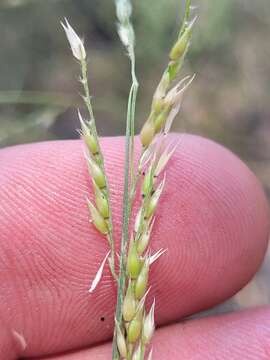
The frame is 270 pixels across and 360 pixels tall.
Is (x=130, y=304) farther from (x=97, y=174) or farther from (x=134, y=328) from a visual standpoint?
(x=97, y=174)

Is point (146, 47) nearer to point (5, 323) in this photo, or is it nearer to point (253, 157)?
point (253, 157)

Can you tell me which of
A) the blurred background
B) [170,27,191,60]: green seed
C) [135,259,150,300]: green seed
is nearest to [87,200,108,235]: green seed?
[135,259,150,300]: green seed

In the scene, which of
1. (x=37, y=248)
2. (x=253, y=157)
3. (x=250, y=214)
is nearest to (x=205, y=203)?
(x=250, y=214)

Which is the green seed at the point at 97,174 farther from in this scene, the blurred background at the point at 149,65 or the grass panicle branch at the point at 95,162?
the blurred background at the point at 149,65

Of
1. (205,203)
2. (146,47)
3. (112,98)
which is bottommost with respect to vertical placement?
(205,203)

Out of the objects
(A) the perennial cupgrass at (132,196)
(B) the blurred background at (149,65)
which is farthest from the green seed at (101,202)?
(B) the blurred background at (149,65)

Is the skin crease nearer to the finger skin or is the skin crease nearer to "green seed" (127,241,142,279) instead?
the finger skin

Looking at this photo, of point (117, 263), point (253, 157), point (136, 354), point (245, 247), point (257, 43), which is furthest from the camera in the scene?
point (257, 43)
